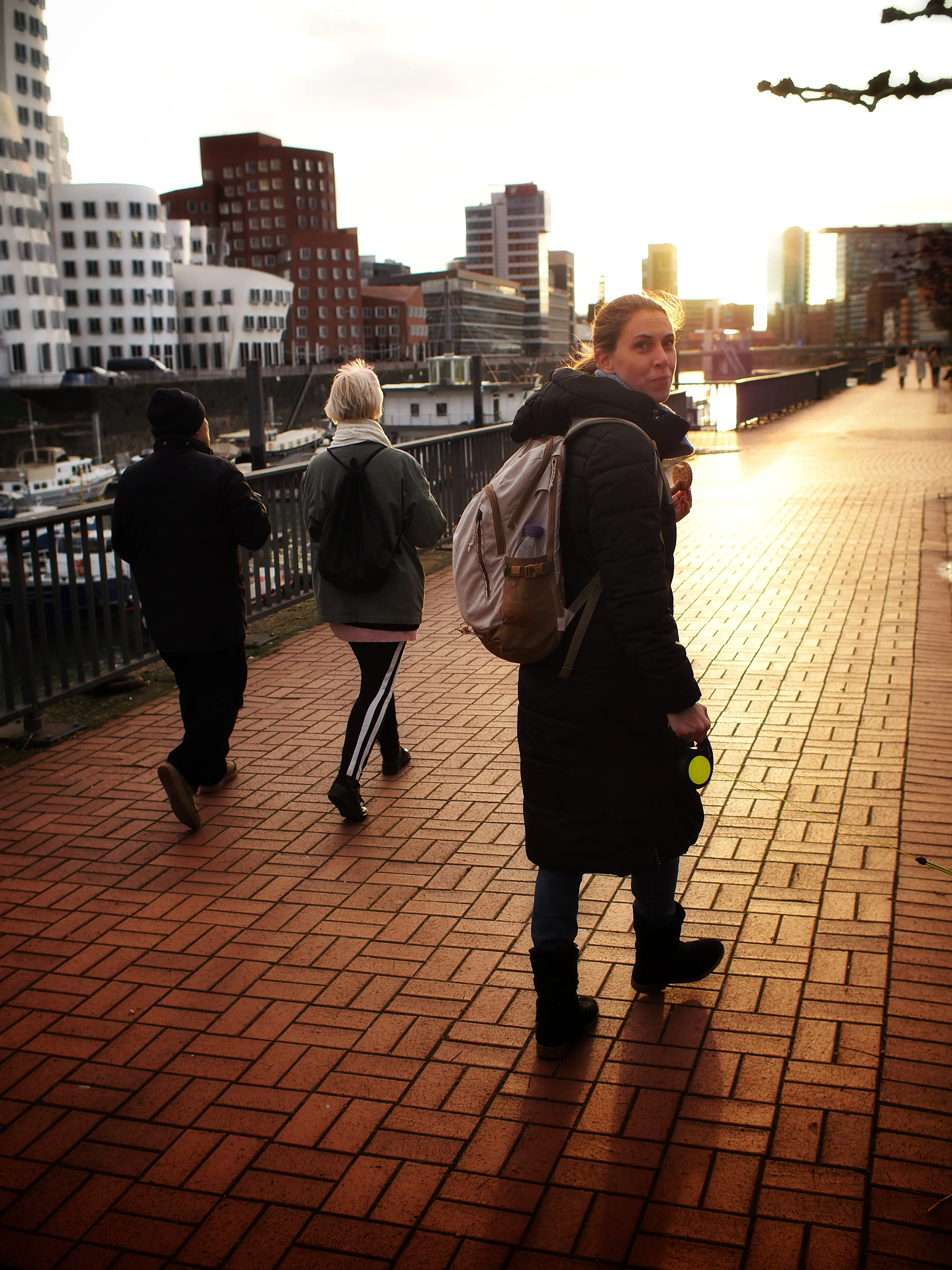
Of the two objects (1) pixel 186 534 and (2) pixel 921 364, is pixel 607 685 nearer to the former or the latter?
(1) pixel 186 534

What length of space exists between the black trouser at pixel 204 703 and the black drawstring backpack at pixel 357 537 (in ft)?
1.99

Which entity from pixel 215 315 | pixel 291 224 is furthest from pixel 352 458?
pixel 291 224

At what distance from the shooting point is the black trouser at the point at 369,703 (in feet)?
16.9


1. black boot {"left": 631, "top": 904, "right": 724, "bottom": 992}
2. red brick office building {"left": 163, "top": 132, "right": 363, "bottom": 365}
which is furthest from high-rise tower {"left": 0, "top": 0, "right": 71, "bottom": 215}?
black boot {"left": 631, "top": 904, "right": 724, "bottom": 992}

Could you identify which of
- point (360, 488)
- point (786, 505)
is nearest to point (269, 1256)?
point (360, 488)

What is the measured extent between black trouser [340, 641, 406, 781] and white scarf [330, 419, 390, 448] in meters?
0.86

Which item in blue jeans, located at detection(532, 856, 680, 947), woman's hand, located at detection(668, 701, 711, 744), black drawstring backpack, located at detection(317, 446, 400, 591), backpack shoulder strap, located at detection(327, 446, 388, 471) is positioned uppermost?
backpack shoulder strap, located at detection(327, 446, 388, 471)

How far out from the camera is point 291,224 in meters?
152

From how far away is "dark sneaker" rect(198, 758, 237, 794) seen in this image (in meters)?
5.62

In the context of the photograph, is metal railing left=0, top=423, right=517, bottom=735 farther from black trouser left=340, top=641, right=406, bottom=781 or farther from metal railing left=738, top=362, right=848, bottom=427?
metal railing left=738, top=362, right=848, bottom=427

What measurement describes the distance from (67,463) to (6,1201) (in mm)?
56844

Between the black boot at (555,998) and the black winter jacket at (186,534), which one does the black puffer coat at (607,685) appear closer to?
the black boot at (555,998)

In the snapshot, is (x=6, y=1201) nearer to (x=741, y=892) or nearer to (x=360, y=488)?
(x=741, y=892)

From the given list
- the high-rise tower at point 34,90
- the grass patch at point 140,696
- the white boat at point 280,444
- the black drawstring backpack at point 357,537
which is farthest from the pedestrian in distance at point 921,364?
the high-rise tower at point 34,90
